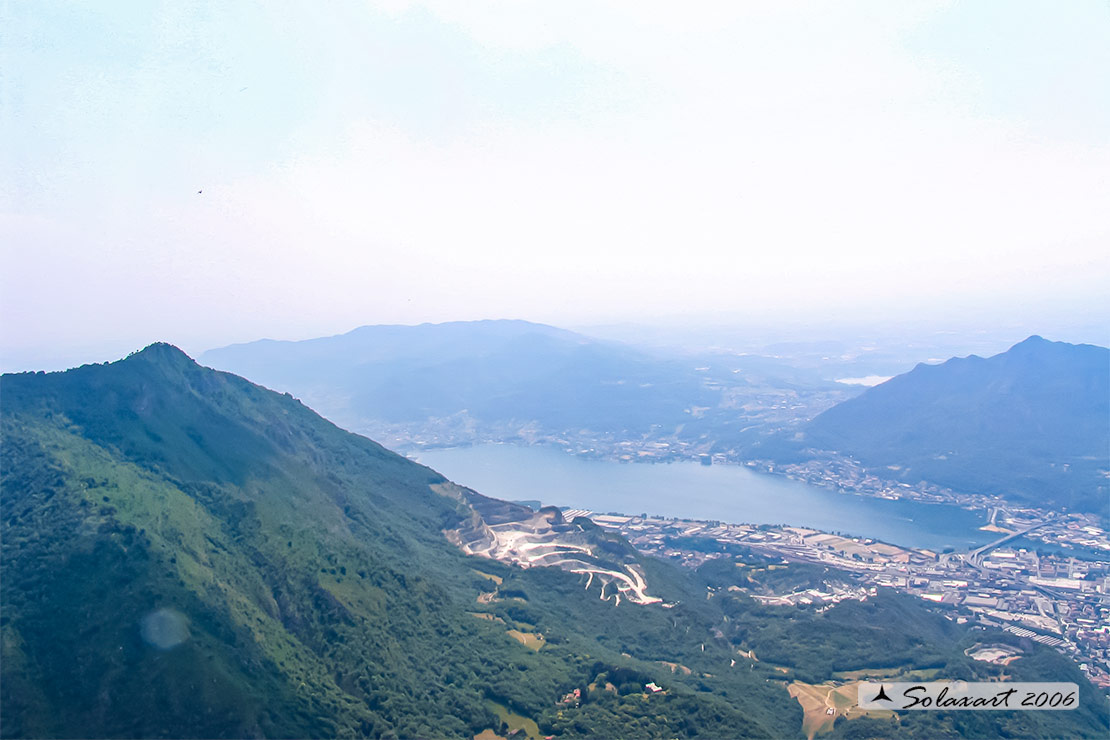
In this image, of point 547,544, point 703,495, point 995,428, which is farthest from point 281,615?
point 995,428

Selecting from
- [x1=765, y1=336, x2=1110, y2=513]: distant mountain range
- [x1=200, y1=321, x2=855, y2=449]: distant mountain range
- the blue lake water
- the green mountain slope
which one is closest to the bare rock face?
the green mountain slope

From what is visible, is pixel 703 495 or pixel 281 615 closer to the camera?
pixel 281 615

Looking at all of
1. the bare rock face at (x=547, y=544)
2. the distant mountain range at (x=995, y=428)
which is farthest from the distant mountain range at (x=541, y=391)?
the bare rock face at (x=547, y=544)

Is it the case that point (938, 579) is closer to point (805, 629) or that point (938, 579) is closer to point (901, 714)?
point (805, 629)

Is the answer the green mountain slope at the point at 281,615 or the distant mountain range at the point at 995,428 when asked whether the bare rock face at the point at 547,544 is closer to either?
the green mountain slope at the point at 281,615

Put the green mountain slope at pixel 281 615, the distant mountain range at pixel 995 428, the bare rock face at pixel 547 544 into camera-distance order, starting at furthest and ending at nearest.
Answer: the distant mountain range at pixel 995 428 → the bare rock face at pixel 547 544 → the green mountain slope at pixel 281 615

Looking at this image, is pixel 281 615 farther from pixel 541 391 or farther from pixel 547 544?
pixel 541 391

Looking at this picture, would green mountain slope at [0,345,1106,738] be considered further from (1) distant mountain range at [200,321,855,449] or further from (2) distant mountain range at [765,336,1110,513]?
(1) distant mountain range at [200,321,855,449]
